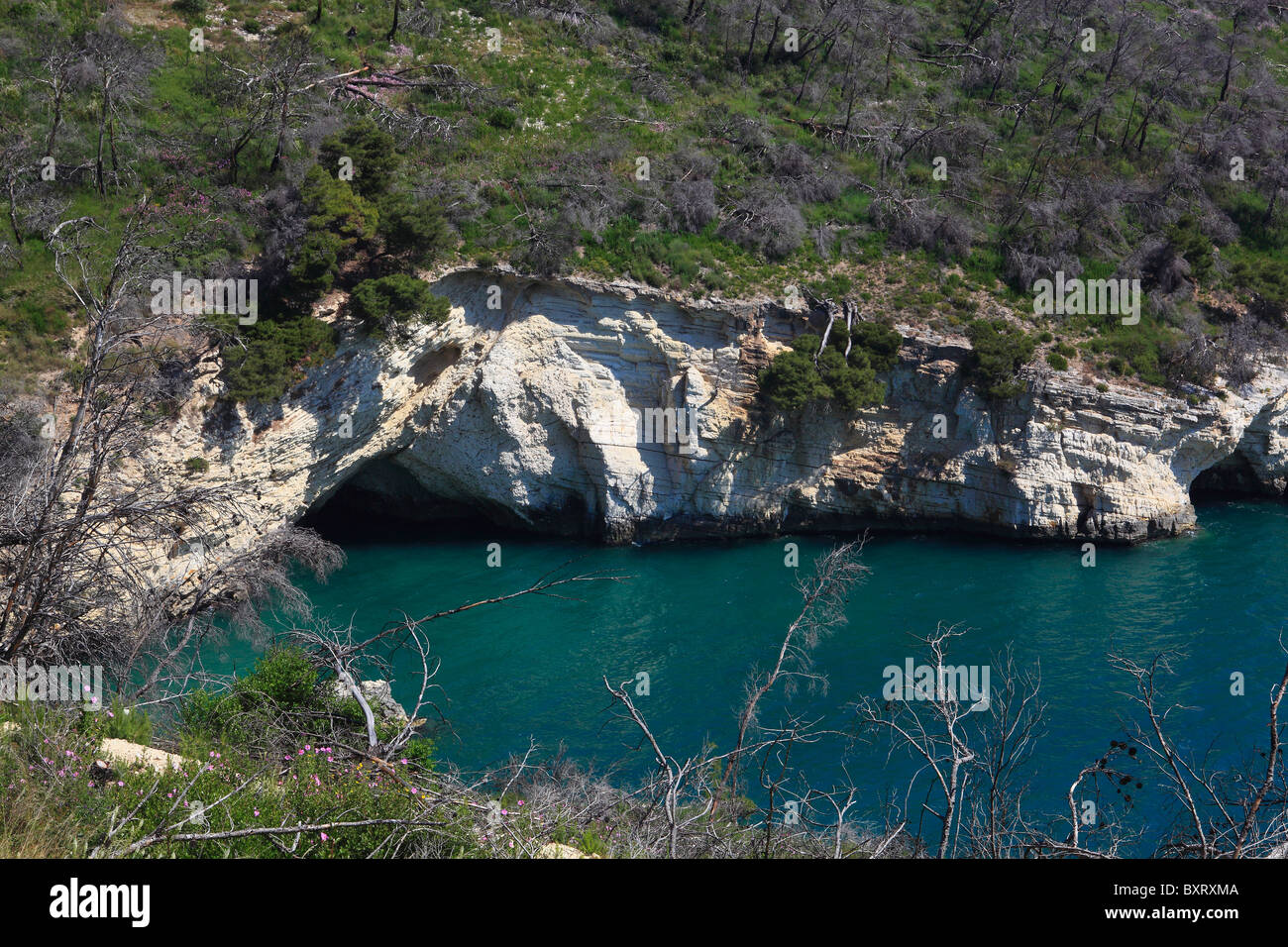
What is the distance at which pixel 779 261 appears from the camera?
35.5 meters

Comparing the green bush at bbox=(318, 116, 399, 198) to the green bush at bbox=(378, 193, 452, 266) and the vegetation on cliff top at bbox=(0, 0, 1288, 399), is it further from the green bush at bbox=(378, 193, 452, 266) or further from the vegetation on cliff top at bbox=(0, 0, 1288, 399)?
the green bush at bbox=(378, 193, 452, 266)

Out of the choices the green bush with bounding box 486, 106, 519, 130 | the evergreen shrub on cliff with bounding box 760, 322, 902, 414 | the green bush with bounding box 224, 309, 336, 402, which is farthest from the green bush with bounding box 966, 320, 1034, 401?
the green bush with bounding box 224, 309, 336, 402

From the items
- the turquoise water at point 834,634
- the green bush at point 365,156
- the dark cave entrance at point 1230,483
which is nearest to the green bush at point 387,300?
the green bush at point 365,156

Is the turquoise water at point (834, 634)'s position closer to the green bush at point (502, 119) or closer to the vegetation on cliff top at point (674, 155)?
the vegetation on cliff top at point (674, 155)

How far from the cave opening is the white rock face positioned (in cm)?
37

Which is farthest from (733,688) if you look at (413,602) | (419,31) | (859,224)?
(419,31)

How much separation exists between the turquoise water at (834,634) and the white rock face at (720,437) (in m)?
1.39

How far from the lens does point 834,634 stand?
2744 centimetres

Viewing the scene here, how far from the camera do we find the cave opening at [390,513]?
117ft

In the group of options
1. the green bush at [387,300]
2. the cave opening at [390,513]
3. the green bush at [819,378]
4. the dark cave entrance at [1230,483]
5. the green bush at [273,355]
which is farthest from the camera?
the dark cave entrance at [1230,483]

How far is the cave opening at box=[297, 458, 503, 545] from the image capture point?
35.6 meters

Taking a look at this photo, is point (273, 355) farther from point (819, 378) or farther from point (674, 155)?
point (674, 155)

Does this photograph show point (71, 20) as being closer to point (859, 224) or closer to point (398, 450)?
point (398, 450)

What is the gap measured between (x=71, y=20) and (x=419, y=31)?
12.6 meters
